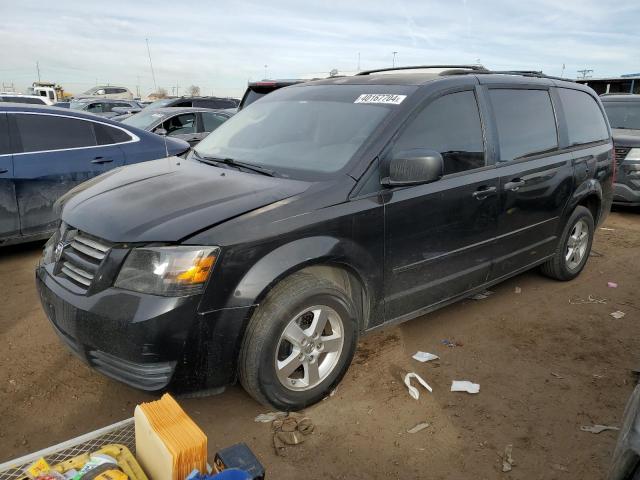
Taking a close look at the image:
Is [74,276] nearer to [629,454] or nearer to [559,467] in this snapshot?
[629,454]

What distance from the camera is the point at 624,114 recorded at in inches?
364

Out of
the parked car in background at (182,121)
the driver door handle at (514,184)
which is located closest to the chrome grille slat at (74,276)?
the driver door handle at (514,184)

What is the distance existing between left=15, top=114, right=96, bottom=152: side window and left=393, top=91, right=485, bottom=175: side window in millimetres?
3861

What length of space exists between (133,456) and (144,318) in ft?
1.91

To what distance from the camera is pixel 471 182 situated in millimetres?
3457

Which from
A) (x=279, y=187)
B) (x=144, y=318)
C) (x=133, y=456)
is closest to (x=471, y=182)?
(x=279, y=187)

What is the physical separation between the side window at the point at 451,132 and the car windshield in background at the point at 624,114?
7.11 m

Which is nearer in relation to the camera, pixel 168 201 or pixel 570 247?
pixel 168 201

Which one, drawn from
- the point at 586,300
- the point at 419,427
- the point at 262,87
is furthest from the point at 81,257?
the point at 262,87

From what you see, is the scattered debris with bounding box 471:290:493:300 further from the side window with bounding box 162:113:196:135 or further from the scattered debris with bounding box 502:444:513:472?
the side window with bounding box 162:113:196:135

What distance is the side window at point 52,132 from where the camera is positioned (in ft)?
16.7

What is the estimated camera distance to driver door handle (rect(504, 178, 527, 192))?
3725mm

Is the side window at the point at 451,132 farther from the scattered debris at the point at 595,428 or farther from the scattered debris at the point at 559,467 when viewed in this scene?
the scattered debris at the point at 559,467

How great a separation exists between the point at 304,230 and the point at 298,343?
1.99 feet
